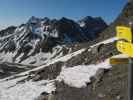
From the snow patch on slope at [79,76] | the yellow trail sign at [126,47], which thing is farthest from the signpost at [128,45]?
the snow patch on slope at [79,76]

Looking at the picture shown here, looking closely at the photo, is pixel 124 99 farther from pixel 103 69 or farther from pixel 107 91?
pixel 103 69

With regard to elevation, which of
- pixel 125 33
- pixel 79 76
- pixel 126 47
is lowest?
pixel 79 76

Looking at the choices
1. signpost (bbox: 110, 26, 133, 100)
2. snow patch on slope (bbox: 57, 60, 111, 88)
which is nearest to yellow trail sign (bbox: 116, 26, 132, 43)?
signpost (bbox: 110, 26, 133, 100)

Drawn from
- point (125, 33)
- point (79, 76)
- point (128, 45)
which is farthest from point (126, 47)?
point (79, 76)

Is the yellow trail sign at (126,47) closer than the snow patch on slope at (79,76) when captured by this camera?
Yes

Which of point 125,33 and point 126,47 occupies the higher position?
point 125,33

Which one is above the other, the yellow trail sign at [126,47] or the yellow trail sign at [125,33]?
the yellow trail sign at [125,33]

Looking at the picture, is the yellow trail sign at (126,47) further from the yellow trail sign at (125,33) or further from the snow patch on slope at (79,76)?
the snow patch on slope at (79,76)

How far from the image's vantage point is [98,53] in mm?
41688

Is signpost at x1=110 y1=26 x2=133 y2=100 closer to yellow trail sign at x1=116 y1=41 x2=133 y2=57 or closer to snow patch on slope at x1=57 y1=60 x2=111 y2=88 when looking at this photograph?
yellow trail sign at x1=116 y1=41 x2=133 y2=57

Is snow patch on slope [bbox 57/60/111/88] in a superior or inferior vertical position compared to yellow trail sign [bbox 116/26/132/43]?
inferior

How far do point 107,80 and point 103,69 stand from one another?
8.91 feet

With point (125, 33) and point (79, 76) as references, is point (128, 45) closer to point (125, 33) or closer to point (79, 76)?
point (125, 33)

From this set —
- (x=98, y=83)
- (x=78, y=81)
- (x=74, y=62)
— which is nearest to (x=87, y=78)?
(x=78, y=81)
